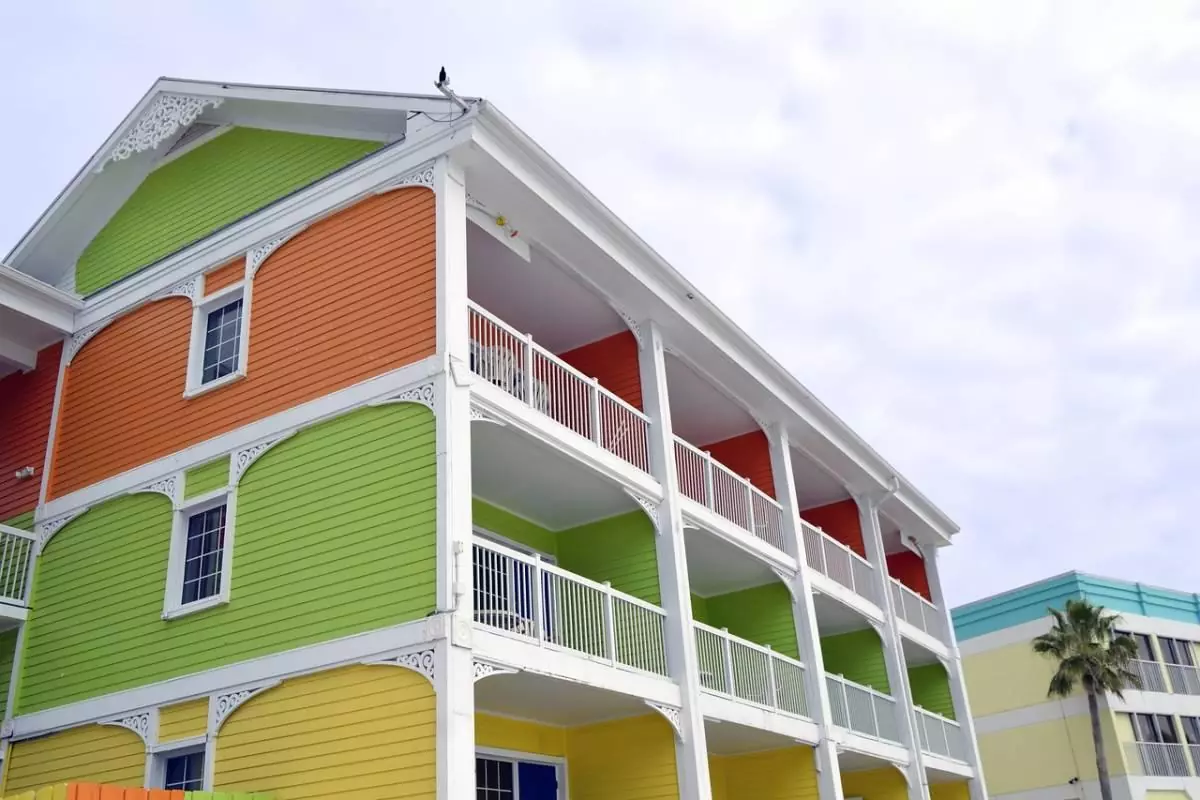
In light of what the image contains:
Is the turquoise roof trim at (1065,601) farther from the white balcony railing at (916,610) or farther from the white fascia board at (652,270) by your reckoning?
the white fascia board at (652,270)

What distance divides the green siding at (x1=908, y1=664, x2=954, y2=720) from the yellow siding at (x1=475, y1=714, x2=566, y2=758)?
15278 mm

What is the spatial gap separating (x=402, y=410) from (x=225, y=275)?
4.96m

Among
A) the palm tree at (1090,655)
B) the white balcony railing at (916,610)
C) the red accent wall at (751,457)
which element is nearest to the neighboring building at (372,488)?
the red accent wall at (751,457)

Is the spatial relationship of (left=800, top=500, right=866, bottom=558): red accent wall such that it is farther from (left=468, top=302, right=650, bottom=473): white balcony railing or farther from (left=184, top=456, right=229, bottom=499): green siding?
(left=184, top=456, right=229, bottom=499): green siding

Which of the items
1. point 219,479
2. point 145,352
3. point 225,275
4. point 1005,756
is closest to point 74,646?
point 219,479

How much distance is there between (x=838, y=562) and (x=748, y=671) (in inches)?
233

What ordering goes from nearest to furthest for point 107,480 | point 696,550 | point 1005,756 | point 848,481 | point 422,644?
point 422,644, point 107,480, point 696,550, point 848,481, point 1005,756

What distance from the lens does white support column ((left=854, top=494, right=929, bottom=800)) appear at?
22844mm

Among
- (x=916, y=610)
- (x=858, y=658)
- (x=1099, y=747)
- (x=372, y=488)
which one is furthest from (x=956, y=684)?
(x=372, y=488)

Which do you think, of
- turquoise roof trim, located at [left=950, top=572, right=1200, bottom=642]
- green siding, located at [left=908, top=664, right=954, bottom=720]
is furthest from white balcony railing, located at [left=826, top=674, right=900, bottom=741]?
turquoise roof trim, located at [left=950, top=572, right=1200, bottom=642]

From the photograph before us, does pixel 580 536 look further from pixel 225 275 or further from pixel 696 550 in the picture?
pixel 225 275

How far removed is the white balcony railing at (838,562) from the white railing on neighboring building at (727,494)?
37.9 inches

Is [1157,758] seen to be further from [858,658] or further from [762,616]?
[762,616]

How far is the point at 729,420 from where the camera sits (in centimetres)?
2169
